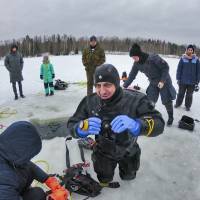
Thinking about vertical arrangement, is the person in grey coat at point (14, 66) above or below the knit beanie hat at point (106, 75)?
below

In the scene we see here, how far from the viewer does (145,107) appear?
368 cm

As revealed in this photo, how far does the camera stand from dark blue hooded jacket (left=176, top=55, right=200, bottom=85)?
7594mm

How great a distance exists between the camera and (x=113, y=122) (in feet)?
10.7

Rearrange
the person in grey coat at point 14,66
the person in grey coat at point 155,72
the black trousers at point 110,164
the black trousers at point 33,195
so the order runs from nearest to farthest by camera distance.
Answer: the black trousers at point 33,195 < the black trousers at point 110,164 < the person in grey coat at point 155,72 < the person in grey coat at point 14,66

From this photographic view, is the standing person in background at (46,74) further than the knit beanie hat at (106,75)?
Yes

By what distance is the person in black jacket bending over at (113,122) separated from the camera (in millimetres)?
3406

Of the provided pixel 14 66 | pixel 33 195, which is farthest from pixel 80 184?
pixel 14 66

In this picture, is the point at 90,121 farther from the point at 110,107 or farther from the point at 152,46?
the point at 152,46

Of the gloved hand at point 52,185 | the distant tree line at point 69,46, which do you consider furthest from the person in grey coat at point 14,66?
the distant tree line at point 69,46

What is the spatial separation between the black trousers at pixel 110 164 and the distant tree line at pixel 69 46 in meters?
24.3

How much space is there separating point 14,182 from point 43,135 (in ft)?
12.4

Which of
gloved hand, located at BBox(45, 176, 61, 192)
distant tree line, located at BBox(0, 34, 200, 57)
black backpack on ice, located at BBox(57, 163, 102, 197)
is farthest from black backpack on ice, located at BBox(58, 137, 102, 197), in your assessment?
distant tree line, located at BBox(0, 34, 200, 57)

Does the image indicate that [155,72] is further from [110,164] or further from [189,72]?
[110,164]

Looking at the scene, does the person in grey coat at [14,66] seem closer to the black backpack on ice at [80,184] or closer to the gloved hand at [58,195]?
the black backpack on ice at [80,184]
